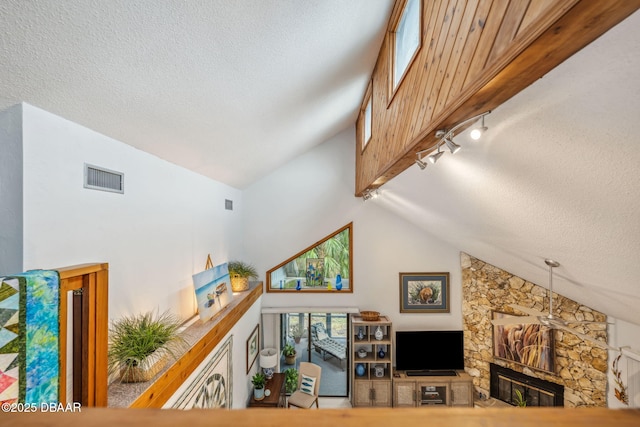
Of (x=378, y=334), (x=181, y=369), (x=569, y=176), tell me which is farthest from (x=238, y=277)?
(x=569, y=176)

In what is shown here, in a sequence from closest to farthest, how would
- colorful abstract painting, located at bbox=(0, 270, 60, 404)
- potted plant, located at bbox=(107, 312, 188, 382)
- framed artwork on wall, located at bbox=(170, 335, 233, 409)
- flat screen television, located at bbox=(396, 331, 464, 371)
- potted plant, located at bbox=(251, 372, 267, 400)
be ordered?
colorful abstract painting, located at bbox=(0, 270, 60, 404) < potted plant, located at bbox=(107, 312, 188, 382) < framed artwork on wall, located at bbox=(170, 335, 233, 409) < potted plant, located at bbox=(251, 372, 267, 400) < flat screen television, located at bbox=(396, 331, 464, 371)

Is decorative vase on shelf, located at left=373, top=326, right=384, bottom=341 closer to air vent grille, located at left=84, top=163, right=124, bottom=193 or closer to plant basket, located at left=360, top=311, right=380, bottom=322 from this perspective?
plant basket, located at left=360, top=311, right=380, bottom=322

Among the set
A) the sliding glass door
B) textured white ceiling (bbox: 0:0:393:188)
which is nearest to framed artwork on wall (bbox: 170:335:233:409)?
textured white ceiling (bbox: 0:0:393:188)

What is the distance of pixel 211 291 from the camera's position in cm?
322

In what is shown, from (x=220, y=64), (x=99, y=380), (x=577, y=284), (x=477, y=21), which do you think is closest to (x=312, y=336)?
(x=577, y=284)

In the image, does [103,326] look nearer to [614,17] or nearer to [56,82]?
[56,82]

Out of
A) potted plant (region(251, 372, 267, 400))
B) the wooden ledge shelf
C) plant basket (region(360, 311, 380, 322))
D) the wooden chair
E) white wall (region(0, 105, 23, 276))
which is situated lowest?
the wooden chair

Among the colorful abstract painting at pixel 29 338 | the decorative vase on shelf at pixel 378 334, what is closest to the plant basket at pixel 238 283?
the decorative vase on shelf at pixel 378 334

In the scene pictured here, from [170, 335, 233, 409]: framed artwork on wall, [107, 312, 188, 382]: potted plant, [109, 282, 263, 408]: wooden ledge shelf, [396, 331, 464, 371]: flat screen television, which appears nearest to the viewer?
[109, 282, 263, 408]: wooden ledge shelf

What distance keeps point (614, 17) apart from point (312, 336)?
5663mm

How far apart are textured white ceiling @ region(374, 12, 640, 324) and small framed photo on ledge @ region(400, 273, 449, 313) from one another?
2.27 meters

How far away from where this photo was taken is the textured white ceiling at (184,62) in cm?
114

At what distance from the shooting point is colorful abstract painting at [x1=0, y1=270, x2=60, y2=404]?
99 centimetres

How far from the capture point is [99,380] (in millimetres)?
1452
